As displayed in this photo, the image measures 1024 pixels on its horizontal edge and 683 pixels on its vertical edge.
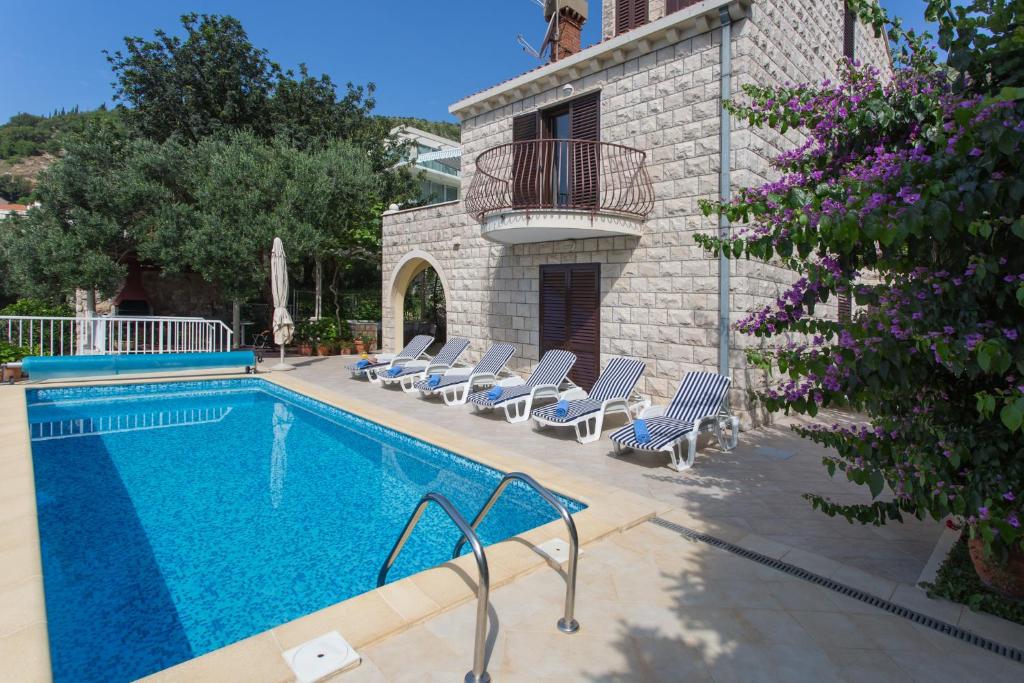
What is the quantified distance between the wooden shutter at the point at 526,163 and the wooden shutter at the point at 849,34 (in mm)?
6547

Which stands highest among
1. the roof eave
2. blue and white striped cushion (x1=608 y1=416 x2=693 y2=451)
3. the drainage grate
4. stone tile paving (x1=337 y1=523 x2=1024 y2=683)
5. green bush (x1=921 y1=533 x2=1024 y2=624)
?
the roof eave

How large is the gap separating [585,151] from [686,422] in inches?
221

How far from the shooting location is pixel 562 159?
10.3m

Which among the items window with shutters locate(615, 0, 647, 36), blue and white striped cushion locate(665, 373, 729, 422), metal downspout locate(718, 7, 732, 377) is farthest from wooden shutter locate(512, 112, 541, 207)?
blue and white striped cushion locate(665, 373, 729, 422)

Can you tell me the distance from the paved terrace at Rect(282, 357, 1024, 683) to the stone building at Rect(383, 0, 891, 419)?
3.89m

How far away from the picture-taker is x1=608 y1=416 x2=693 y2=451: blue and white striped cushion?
6.10 m

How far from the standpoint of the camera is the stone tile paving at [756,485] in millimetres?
4152

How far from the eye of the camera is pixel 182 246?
49.4ft

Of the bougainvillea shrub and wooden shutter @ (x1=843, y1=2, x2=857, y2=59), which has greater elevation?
wooden shutter @ (x1=843, y1=2, x2=857, y2=59)

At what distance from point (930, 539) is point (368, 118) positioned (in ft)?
85.5

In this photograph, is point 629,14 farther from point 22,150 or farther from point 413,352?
point 22,150

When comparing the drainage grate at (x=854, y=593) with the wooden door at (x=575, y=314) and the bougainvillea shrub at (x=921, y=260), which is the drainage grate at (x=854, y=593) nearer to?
the bougainvillea shrub at (x=921, y=260)

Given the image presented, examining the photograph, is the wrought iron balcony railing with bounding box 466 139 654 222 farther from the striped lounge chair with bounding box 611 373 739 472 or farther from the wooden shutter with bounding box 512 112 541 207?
the striped lounge chair with bounding box 611 373 739 472

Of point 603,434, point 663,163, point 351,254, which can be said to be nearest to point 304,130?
point 351,254
